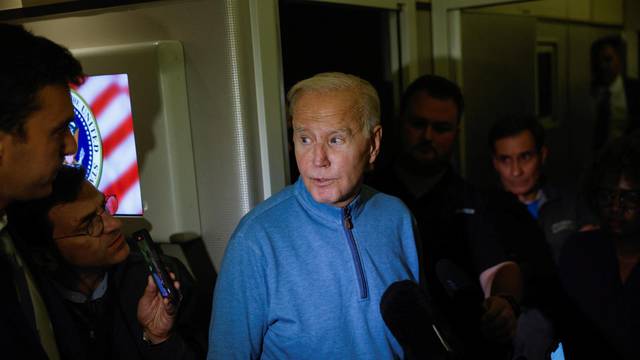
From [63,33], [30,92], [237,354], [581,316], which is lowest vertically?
[581,316]

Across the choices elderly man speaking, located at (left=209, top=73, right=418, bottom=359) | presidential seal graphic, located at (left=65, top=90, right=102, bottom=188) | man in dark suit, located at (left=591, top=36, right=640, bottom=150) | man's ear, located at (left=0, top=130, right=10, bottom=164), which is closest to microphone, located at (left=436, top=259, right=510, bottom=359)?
elderly man speaking, located at (left=209, top=73, right=418, bottom=359)

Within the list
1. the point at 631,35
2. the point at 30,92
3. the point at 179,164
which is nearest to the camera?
the point at 30,92

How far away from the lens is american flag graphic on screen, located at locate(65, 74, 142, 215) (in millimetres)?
1892

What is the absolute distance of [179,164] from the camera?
6.02 feet

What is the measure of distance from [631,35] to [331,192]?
570 cm

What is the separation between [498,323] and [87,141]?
4.46 feet

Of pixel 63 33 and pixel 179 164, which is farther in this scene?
pixel 63 33

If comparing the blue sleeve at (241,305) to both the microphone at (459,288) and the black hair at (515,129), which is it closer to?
the microphone at (459,288)

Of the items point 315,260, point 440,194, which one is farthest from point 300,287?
point 440,194

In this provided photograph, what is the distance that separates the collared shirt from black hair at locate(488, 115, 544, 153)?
6.26ft

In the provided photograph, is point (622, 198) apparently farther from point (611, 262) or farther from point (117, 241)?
point (117, 241)

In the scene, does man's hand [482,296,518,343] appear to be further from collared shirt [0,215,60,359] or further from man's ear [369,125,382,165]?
collared shirt [0,215,60,359]

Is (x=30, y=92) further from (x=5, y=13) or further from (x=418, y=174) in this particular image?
(x=418, y=174)

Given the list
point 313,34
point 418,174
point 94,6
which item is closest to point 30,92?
point 94,6
